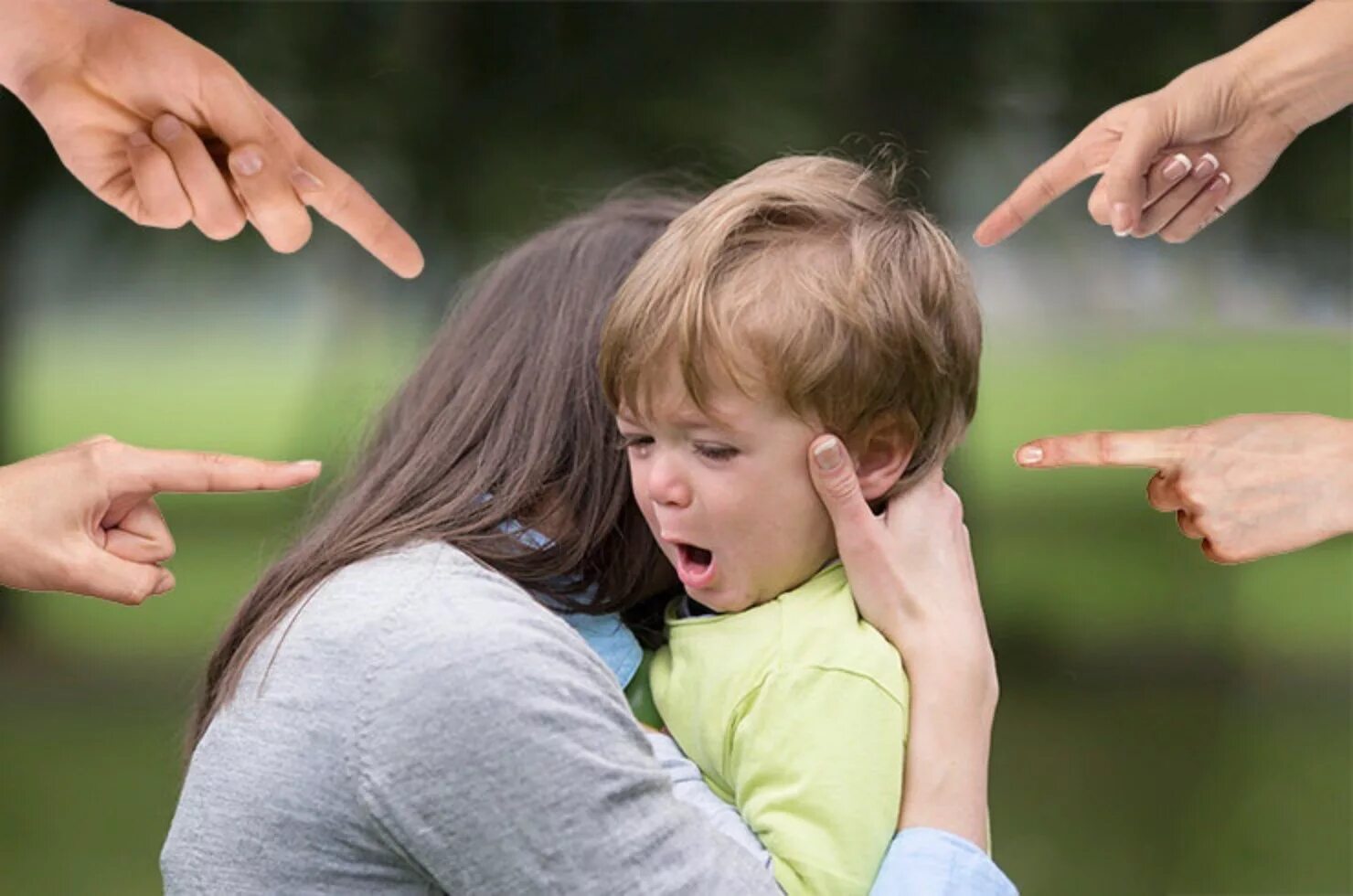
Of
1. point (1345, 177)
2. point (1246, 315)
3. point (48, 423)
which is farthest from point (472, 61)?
point (1345, 177)

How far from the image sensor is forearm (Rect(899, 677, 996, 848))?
59.5 inches

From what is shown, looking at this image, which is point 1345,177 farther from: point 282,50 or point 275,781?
point 275,781

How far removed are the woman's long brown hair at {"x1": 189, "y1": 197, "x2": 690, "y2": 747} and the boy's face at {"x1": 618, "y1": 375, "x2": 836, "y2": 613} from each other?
0.08 meters

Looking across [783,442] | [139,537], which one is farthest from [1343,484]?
[139,537]

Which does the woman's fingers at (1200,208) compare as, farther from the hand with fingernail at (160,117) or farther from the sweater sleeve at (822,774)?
the hand with fingernail at (160,117)

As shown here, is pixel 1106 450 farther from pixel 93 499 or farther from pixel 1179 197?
pixel 93 499

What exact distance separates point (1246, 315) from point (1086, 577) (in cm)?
104

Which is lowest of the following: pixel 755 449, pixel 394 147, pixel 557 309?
pixel 755 449

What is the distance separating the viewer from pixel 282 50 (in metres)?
5.64

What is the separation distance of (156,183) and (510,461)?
2.09 feet

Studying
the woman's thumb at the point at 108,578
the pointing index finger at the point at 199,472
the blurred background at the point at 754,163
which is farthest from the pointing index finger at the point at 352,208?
the blurred background at the point at 754,163

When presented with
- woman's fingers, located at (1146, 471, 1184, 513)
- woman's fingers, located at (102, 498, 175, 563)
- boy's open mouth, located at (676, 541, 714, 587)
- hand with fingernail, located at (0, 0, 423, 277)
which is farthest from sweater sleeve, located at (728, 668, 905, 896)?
hand with fingernail, located at (0, 0, 423, 277)

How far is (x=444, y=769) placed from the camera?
135cm

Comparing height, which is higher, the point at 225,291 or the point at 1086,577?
the point at 225,291
